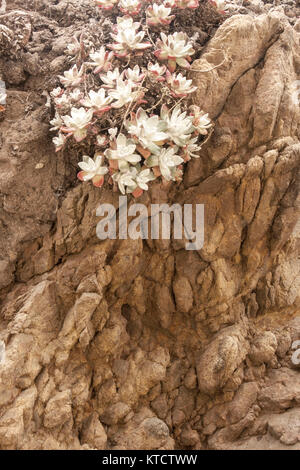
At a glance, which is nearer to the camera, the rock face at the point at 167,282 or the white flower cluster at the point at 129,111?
the white flower cluster at the point at 129,111

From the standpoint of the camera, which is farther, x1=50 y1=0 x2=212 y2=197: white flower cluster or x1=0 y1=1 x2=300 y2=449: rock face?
x1=0 y1=1 x2=300 y2=449: rock face

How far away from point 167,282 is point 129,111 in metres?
1.04

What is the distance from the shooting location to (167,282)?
101 inches

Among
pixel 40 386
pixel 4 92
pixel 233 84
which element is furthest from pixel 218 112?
pixel 40 386

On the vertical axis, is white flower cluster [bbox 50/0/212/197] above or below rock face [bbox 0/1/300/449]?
above

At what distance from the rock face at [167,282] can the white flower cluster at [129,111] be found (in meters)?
0.23

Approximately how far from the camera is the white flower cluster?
6.52 feet

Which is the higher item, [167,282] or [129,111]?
[129,111]

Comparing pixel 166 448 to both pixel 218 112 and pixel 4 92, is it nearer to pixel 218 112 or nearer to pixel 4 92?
pixel 218 112

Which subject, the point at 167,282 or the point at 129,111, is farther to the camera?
the point at 167,282

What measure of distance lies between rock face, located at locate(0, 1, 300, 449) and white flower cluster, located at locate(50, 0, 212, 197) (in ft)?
0.75

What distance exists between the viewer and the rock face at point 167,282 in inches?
→ 88.0

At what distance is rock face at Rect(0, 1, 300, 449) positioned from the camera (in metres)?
2.24

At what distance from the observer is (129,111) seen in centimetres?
214
